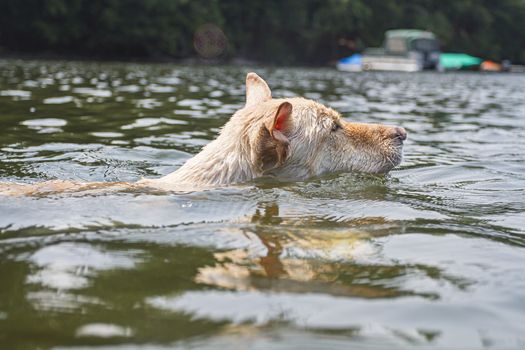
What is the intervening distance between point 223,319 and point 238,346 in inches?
10.3

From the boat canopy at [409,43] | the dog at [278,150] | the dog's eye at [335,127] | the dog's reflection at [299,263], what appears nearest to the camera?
the dog's reflection at [299,263]

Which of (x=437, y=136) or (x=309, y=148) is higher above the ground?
(x=309, y=148)

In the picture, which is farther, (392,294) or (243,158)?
(243,158)

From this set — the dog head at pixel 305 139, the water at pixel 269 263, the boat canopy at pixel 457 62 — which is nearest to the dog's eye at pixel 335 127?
the dog head at pixel 305 139

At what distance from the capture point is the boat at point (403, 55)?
189ft

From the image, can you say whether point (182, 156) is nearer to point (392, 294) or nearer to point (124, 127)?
point (124, 127)

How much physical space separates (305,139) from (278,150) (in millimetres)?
443

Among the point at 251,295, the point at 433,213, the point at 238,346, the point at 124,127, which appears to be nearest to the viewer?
the point at 238,346

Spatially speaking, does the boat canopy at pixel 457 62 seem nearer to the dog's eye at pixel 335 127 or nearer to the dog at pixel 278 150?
the dog at pixel 278 150

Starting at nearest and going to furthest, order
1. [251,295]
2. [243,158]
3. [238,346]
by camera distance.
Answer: [238,346] → [251,295] → [243,158]

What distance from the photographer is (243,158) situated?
215 inches

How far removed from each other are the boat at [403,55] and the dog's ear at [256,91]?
52.1 metres

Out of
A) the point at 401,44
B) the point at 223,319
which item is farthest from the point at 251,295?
the point at 401,44

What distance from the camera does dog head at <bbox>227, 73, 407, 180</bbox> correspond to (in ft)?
17.5
